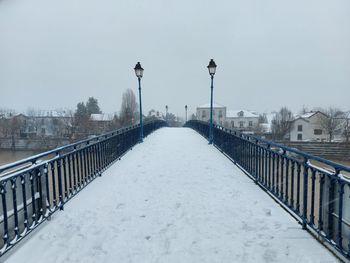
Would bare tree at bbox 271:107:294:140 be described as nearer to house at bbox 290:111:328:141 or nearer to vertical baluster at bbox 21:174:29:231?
house at bbox 290:111:328:141

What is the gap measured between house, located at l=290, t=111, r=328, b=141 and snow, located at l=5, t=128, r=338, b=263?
63907 millimetres

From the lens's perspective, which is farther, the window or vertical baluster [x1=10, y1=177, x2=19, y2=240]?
the window

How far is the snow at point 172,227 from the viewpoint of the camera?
2.85 m

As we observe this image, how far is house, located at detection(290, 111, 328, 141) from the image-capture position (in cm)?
5953

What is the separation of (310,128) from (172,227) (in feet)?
219

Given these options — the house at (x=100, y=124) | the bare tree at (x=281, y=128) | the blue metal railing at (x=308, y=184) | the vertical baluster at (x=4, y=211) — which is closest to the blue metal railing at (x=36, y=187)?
the vertical baluster at (x=4, y=211)

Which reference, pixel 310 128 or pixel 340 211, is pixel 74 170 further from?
pixel 310 128

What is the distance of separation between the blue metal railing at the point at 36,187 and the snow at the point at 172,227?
0.17 m

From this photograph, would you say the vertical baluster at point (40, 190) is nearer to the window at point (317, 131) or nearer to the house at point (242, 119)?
the window at point (317, 131)

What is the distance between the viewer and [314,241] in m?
3.09

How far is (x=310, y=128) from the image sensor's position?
6041 cm

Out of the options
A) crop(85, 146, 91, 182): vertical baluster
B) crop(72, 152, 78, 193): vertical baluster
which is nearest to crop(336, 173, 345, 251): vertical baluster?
crop(72, 152, 78, 193): vertical baluster

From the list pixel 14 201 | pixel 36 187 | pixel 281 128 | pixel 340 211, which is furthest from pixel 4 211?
pixel 281 128

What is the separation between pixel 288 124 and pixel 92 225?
69.3 meters
